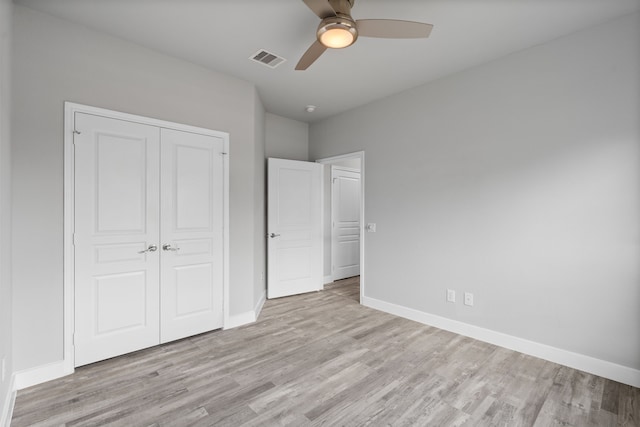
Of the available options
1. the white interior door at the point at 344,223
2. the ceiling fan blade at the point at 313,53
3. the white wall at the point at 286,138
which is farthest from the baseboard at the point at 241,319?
the ceiling fan blade at the point at 313,53

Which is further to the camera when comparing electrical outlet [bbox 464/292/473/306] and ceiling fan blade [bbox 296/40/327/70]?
electrical outlet [bbox 464/292/473/306]

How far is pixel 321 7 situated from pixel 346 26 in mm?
191

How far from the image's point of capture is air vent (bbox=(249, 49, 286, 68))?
289 centimetres

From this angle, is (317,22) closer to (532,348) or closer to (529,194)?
(529,194)

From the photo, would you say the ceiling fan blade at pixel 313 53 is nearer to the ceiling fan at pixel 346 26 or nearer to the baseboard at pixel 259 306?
the ceiling fan at pixel 346 26

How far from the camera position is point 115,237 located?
2592 millimetres

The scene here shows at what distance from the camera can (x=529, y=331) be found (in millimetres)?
2746

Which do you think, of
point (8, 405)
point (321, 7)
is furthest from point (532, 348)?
point (8, 405)

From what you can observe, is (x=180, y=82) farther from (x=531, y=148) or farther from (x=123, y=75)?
(x=531, y=148)

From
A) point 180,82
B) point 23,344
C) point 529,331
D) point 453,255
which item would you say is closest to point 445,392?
point 529,331

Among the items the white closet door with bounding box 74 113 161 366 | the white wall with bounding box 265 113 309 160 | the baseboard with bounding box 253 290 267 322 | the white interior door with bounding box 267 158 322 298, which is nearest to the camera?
the white closet door with bounding box 74 113 161 366

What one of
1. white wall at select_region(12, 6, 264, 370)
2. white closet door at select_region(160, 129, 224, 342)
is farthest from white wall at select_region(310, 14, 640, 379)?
white wall at select_region(12, 6, 264, 370)

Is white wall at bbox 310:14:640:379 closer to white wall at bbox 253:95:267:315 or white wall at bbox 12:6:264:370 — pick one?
white wall at bbox 253:95:267:315

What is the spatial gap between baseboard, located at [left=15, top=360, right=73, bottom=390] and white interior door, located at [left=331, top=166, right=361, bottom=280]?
12.8ft
